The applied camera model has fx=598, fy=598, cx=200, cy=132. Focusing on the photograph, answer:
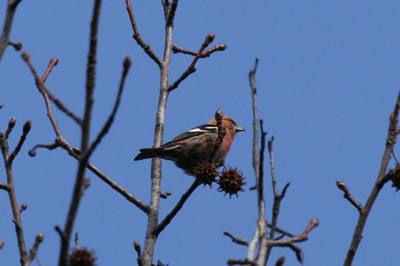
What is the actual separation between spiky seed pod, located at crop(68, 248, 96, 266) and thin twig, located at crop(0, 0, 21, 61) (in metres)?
1.22

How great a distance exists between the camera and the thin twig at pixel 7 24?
326 centimetres

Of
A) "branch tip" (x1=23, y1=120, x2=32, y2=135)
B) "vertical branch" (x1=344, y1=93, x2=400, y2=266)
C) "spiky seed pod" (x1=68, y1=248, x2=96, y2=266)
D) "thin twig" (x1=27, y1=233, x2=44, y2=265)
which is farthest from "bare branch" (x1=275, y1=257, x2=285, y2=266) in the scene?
"branch tip" (x1=23, y1=120, x2=32, y2=135)

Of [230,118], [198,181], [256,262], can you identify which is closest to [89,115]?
[256,262]

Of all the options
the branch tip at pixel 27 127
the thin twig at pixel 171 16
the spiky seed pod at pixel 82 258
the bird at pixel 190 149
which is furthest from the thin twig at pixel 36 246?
the thin twig at pixel 171 16

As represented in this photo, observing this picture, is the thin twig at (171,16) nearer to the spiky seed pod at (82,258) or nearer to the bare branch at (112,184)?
the bare branch at (112,184)

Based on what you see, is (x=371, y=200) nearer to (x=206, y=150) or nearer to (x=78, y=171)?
(x=78, y=171)

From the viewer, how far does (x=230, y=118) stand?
27.9 ft

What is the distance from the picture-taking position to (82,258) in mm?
3518

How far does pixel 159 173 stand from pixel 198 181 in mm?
1065

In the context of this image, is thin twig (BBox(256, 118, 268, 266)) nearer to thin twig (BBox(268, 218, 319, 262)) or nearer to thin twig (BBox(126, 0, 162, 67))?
thin twig (BBox(268, 218, 319, 262))

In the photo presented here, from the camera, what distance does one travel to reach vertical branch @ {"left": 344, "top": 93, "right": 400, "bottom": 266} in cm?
346

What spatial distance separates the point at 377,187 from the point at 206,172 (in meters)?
1.81

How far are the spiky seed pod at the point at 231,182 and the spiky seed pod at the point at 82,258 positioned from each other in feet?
6.18

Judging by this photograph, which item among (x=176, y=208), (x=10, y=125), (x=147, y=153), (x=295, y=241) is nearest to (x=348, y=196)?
(x=295, y=241)
